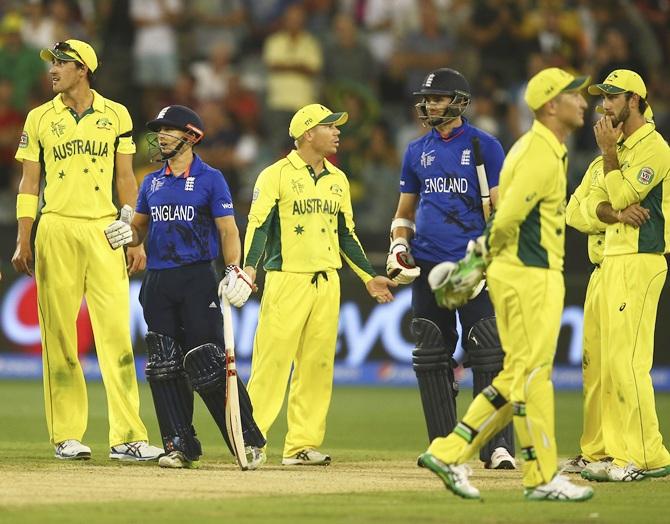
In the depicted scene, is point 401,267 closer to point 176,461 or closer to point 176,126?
point 176,126

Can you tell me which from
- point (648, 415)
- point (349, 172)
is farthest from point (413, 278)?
point (349, 172)

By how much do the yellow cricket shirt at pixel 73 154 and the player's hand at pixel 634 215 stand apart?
3714 mm

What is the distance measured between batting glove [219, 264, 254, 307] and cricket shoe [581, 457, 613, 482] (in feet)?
8.40

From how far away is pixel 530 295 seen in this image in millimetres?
8086

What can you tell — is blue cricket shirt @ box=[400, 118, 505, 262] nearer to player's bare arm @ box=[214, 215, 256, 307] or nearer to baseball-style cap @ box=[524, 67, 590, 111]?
player's bare arm @ box=[214, 215, 256, 307]

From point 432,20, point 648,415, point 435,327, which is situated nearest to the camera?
point 648,415

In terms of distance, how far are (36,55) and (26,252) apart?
9.85 meters

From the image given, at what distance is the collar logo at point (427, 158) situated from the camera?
1033cm

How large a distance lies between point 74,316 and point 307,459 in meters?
1.99

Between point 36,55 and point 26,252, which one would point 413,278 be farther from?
point 36,55

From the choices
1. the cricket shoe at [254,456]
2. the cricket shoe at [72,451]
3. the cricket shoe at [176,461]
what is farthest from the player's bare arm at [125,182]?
the cricket shoe at [254,456]

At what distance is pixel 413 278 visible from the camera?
33.1 feet

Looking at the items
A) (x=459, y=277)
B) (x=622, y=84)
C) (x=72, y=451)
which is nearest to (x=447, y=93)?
(x=622, y=84)

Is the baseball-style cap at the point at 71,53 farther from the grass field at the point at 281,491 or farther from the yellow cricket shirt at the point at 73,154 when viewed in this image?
the grass field at the point at 281,491
